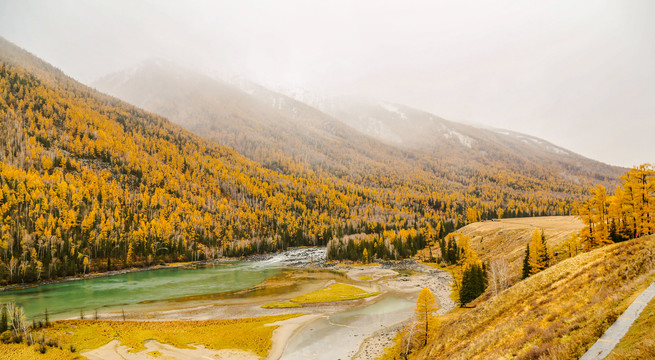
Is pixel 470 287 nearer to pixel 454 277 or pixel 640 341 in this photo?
pixel 454 277

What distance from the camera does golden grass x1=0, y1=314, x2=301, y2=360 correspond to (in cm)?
3841

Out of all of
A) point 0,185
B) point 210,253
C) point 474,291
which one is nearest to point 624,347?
point 474,291

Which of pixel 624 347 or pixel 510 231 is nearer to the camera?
pixel 624 347

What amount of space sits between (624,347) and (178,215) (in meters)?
186

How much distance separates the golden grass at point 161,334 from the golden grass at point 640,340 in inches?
1534

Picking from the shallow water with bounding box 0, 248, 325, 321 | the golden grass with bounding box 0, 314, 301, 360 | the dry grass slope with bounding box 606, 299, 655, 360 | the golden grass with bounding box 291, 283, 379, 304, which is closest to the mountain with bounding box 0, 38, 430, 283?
the shallow water with bounding box 0, 248, 325, 321

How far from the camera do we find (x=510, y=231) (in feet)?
331

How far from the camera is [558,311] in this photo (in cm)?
2017

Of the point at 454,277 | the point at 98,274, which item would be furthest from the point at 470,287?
the point at 98,274

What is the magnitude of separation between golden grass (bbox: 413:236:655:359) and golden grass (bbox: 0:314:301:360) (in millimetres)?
25104

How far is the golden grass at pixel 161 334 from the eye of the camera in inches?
1512

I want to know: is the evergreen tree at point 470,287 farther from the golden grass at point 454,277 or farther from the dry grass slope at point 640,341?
the dry grass slope at point 640,341

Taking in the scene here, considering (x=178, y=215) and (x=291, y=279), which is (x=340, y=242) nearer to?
(x=291, y=279)

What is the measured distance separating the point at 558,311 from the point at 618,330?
965 cm
